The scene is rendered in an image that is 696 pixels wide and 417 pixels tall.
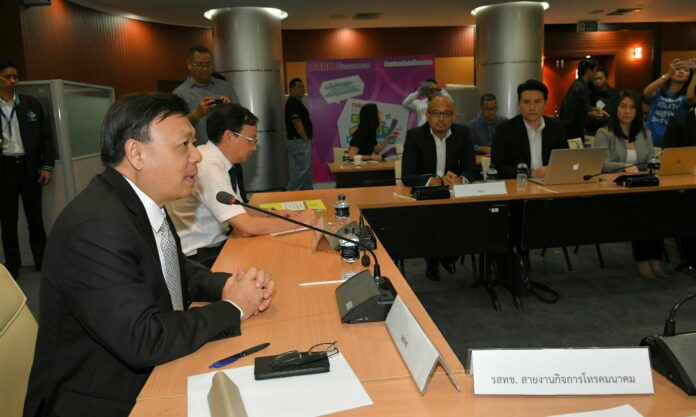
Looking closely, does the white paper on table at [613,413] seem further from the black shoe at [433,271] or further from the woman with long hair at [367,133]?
the woman with long hair at [367,133]

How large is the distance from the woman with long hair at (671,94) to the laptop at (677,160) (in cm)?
115

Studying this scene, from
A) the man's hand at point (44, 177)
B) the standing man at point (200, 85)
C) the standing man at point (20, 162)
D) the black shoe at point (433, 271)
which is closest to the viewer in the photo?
the black shoe at point (433, 271)

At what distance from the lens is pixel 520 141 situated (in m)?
3.86

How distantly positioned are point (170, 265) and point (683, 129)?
4.20 meters

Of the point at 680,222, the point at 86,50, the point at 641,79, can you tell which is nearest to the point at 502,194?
the point at 680,222

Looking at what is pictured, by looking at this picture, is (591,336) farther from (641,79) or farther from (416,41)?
(641,79)

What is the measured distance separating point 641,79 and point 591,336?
35.7ft

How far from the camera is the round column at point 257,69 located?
6.90 m

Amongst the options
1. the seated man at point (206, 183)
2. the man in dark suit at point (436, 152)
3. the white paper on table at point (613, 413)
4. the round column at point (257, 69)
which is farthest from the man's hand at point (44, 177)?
the white paper on table at point (613, 413)

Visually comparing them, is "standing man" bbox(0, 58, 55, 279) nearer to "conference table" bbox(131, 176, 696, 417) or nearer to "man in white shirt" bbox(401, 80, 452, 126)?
"conference table" bbox(131, 176, 696, 417)

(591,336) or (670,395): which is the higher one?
(670,395)

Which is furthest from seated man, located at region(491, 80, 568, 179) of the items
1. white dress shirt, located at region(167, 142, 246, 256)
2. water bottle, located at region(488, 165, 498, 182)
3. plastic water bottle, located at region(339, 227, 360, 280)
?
plastic water bottle, located at region(339, 227, 360, 280)

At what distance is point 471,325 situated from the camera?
3.16 m

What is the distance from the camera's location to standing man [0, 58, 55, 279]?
4273mm
